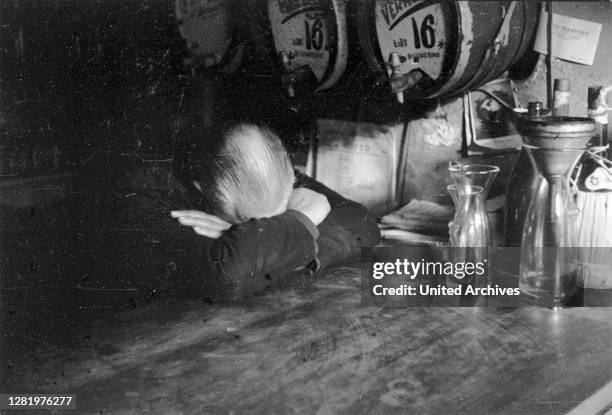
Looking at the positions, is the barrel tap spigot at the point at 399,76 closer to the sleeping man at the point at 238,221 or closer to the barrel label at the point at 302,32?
the barrel label at the point at 302,32

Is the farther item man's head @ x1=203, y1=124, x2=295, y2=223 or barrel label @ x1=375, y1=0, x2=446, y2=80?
man's head @ x1=203, y1=124, x2=295, y2=223

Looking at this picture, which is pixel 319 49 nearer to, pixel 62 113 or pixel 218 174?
pixel 218 174

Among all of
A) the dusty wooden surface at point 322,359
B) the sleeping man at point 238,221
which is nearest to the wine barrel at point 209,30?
the sleeping man at point 238,221

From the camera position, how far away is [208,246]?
1.71m

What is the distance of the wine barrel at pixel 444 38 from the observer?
1.55 m

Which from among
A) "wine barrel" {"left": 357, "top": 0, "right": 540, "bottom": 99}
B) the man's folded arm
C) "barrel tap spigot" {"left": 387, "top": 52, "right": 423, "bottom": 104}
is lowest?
the man's folded arm

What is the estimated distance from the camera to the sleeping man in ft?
5.46

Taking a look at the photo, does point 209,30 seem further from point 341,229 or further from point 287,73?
point 341,229

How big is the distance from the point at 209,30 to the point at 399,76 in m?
0.50

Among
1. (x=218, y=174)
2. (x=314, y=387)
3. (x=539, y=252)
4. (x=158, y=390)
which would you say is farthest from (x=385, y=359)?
(x=218, y=174)

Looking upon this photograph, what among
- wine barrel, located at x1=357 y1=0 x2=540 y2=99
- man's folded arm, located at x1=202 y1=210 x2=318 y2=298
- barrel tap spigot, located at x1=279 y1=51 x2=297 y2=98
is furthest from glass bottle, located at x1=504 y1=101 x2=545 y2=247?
barrel tap spigot, located at x1=279 y1=51 x2=297 y2=98

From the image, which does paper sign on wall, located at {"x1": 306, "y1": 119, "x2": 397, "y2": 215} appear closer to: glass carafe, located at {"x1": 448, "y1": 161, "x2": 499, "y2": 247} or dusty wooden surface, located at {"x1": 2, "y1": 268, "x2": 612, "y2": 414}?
glass carafe, located at {"x1": 448, "y1": 161, "x2": 499, "y2": 247}

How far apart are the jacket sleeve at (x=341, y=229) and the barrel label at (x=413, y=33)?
41 cm

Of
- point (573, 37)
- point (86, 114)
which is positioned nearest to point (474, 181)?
point (573, 37)
